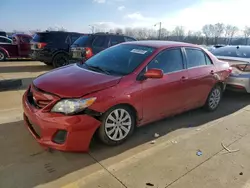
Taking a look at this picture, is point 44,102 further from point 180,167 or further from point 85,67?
point 180,167

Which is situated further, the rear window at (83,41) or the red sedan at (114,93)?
the rear window at (83,41)

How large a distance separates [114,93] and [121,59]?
96 cm

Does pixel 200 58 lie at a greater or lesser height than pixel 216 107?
greater

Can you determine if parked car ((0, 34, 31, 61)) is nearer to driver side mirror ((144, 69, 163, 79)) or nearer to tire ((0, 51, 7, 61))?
tire ((0, 51, 7, 61))

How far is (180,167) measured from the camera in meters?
2.95

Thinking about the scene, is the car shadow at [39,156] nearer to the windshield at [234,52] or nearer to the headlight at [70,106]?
the headlight at [70,106]

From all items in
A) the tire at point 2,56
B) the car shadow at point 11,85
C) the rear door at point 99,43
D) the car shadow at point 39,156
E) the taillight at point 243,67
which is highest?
the rear door at point 99,43

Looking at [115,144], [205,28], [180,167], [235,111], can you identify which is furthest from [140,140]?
[205,28]

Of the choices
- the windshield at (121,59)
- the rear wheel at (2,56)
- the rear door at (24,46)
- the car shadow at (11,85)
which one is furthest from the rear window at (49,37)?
the windshield at (121,59)

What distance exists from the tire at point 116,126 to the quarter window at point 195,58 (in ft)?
5.52

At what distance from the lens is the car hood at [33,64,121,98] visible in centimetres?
291

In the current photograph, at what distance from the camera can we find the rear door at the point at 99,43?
861 cm

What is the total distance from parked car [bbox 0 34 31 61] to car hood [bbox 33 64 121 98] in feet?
33.4

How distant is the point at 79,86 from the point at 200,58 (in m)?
2.78
